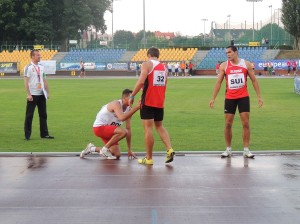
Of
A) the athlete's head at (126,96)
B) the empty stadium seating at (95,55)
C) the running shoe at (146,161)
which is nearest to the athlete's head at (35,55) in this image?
the athlete's head at (126,96)

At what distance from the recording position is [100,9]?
9162 cm

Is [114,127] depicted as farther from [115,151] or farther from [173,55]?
[173,55]

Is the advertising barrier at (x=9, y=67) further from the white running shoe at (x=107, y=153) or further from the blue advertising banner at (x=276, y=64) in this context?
the white running shoe at (x=107, y=153)

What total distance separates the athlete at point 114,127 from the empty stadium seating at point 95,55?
2621 inches

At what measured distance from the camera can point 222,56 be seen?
7450 cm

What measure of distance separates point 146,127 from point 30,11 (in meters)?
79.3

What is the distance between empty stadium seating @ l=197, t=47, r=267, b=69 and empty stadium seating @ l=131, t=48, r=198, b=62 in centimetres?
215

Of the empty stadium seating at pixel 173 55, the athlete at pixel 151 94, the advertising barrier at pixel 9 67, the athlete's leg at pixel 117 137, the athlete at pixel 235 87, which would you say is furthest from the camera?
the empty stadium seating at pixel 173 55

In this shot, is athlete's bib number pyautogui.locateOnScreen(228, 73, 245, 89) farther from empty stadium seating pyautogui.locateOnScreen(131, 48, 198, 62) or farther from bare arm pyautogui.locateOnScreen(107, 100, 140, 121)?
empty stadium seating pyautogui.locateOnScreen(131, 48, 198, 62)

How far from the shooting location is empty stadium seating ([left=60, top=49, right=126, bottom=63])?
78.8 m

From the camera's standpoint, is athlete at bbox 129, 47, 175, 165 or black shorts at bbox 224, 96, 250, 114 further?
black shorts at bbox 224, 96, 250, 114

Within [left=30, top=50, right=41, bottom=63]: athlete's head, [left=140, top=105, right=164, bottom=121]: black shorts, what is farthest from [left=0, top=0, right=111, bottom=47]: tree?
[left=140, top=105, right=164, bottom=121]: black shorts

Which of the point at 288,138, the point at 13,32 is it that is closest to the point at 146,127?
the point at 288,138

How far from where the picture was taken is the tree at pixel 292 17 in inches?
2962
